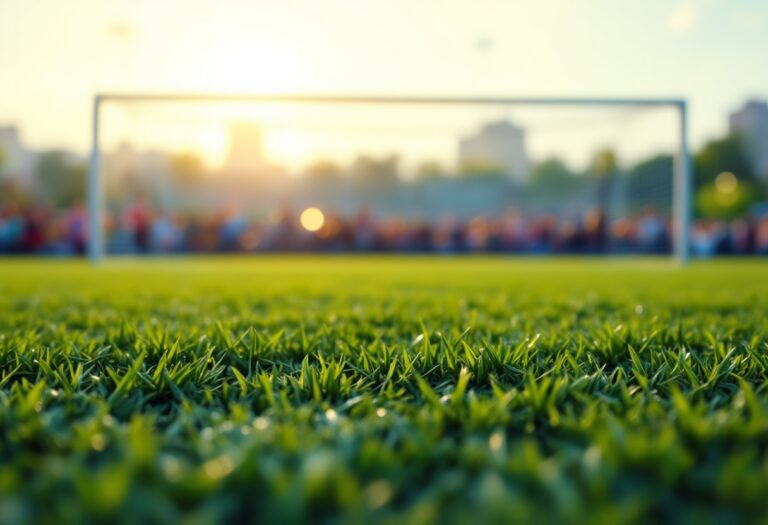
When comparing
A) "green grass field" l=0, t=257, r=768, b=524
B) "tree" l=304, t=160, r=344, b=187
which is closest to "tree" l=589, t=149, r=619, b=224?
"tree" l=304, t=160, r=344, b=187

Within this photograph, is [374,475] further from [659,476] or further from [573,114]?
[573,114]

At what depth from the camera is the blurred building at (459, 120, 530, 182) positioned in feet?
38.4

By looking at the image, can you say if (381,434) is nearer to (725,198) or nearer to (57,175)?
(725,198)

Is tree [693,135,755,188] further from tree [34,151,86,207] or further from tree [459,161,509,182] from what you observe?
tree [34,151,86,207]

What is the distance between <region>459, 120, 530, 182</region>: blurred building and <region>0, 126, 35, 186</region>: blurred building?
46.9m

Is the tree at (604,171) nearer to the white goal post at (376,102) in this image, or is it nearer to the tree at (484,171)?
the tree at (484,171)

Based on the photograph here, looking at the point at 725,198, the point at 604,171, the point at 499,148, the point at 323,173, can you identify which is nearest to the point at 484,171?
the point at 499,148

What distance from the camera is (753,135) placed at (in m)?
44.1

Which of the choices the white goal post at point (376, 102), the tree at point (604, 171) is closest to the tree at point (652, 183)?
the tree at point (604, 171)

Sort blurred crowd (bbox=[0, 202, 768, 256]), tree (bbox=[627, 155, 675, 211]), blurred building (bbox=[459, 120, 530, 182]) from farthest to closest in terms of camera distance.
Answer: blurred crowd (bbox=[0, 202, 768, 256])
blurred building (bbox=[459, 120, 530, 182])
tree (bbox=[627, 155, 675, 211])

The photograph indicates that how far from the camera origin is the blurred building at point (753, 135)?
36375 mm

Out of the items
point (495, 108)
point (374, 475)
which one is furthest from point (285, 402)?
point (495, 108)

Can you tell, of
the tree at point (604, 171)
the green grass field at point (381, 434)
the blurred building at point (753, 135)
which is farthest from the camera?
the blurred building at point (753, 135)

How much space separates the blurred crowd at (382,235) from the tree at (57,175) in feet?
129
